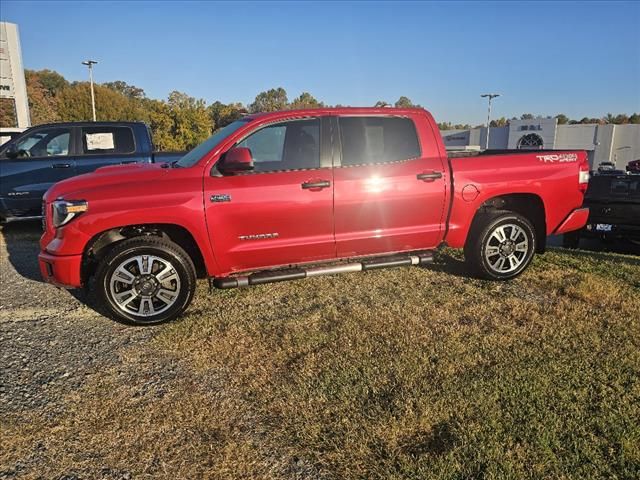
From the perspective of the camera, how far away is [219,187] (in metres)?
4.29

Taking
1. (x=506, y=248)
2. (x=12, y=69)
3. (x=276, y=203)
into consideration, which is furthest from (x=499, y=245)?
(x=12, y=69)

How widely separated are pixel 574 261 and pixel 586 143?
203ft

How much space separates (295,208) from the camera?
447 cm

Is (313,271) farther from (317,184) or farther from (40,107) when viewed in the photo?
(40,107)

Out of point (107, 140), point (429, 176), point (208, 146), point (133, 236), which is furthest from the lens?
point (107, 140)

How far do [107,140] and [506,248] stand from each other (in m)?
7.03

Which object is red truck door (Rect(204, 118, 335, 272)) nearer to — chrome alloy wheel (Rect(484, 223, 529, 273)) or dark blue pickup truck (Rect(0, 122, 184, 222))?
chrome alloy wheel (Rect(484, 223, 529, 273))

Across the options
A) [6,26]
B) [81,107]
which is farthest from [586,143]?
[81,107]

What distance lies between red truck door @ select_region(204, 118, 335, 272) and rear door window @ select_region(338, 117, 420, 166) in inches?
9.3

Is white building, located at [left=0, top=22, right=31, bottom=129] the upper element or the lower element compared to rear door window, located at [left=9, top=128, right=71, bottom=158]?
upper

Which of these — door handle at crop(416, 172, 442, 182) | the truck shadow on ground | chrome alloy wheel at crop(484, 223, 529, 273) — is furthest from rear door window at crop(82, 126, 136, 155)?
chrome alloy wheel at crop(484, 223, 529, 273)

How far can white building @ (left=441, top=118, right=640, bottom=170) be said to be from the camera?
55500 mm

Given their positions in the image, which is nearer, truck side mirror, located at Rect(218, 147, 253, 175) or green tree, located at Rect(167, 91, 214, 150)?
truck side mirror, located at Rect(218, 147, 253, 175)

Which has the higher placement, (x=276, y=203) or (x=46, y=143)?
(x=46, y=143)
